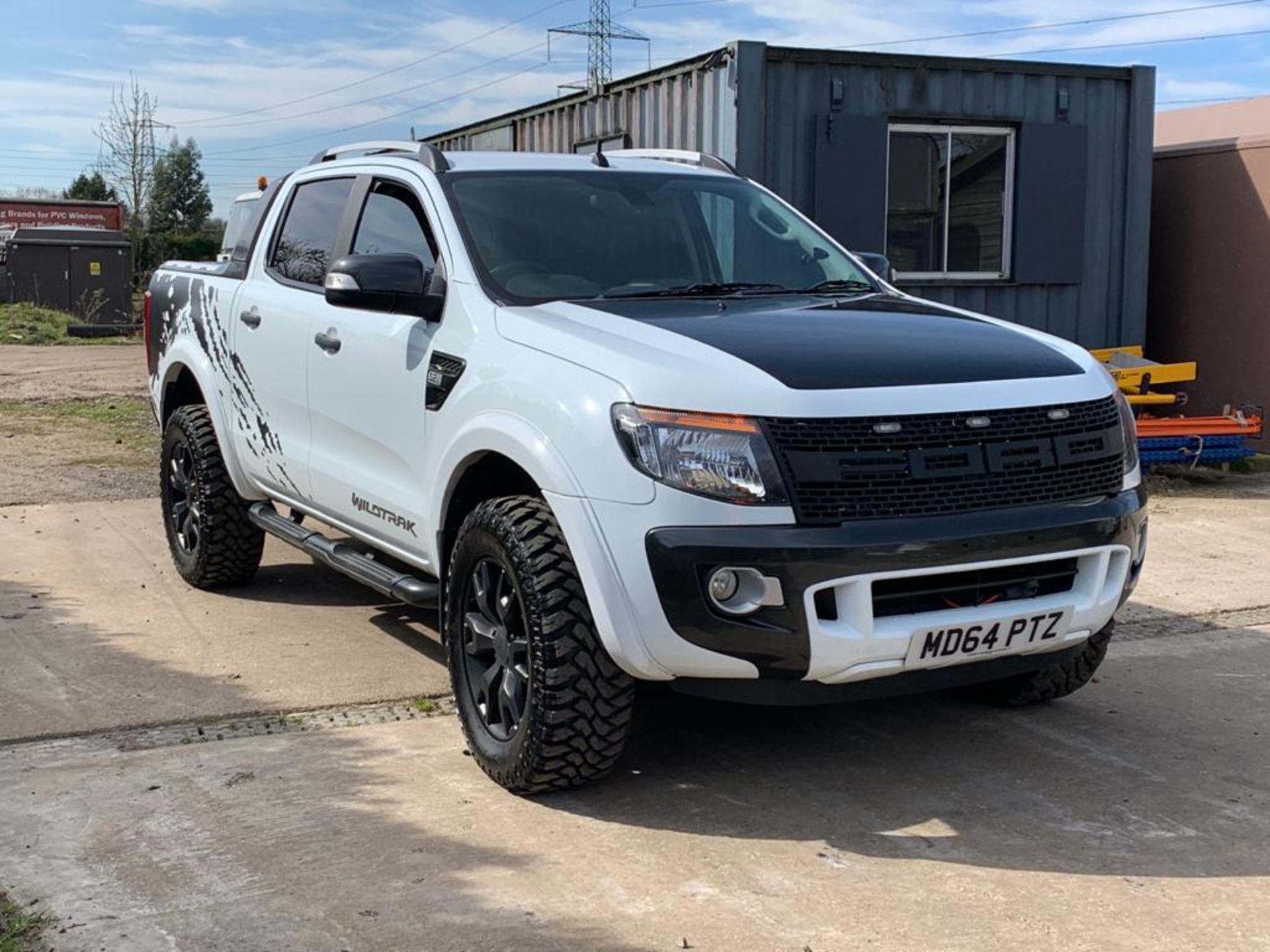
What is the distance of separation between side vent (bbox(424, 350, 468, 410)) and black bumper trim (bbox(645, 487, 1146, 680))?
1092 mm

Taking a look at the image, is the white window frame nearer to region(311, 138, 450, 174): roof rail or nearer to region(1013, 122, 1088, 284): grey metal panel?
region(1013, 122, 1088, 284): grey metal panel

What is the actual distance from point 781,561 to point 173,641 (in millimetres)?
3269

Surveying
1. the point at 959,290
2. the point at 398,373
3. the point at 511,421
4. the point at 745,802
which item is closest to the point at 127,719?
the point at 398,373

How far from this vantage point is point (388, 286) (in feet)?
15.0

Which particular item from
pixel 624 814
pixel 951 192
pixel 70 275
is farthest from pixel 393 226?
pixel 70 275

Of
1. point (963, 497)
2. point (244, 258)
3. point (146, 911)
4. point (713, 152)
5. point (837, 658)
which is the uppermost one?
point (713, 152)

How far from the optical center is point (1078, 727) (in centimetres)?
490

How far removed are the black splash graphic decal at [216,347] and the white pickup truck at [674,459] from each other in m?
0.46

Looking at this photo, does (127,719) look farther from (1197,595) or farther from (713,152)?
(713,152)

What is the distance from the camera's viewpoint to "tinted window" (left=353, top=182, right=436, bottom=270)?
5004 millimetres

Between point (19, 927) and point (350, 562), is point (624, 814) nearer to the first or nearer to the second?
point (19, 927)

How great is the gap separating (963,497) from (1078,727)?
145cm

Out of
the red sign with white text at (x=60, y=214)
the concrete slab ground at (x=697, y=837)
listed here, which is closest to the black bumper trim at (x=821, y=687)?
the concrete slab ground at (x=697, y=837)

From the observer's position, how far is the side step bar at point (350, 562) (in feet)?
16.0
